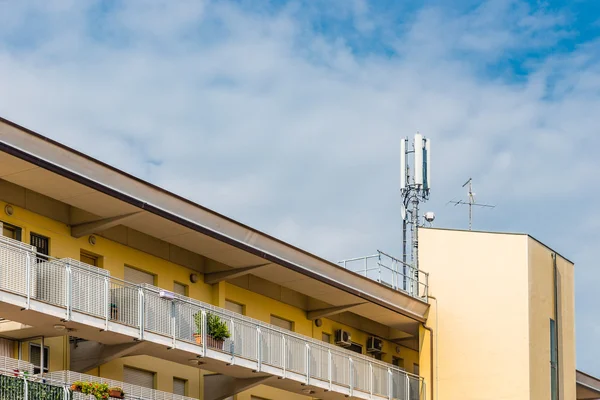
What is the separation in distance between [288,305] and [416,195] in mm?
10948

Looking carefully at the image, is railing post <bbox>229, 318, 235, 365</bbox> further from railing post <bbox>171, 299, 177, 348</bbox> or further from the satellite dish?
the satellite dish

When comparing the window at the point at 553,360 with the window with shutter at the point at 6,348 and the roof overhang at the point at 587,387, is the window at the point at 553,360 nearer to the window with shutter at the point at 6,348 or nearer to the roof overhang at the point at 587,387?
the roof overhang at the point at 587,387

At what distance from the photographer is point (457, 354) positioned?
45.8 meters

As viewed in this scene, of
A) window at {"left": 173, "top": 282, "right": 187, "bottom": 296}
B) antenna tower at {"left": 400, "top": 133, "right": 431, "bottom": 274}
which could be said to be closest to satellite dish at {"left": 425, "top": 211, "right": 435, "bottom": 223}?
antenna tower at {"left": 400, "top": 133, "right": 431, "bottom": 274}

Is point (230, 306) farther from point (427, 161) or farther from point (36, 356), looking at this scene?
point (427, 161)

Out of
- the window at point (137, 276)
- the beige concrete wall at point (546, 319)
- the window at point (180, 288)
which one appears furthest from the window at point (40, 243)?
the beige concrete wall at point (546, 319)

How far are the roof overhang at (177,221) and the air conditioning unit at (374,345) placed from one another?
1.22m

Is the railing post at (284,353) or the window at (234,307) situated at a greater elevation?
the window at (234,307)

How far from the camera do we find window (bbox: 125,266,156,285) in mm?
36062

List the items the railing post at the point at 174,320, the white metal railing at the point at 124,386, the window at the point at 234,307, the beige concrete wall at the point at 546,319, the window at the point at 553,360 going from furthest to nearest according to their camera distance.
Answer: the window at the point at 553,360
the beige concrete wall at the point at 546,319
the window at the point at 234,307
the railing post at the point at 174,320
the white metal railing at the point at 124,386

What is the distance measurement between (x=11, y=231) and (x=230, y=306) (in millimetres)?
9774

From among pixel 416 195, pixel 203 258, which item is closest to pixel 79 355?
pixel 203 258

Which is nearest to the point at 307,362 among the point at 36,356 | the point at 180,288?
the point at 180,288

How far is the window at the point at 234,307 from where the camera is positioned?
4003 centimetres
